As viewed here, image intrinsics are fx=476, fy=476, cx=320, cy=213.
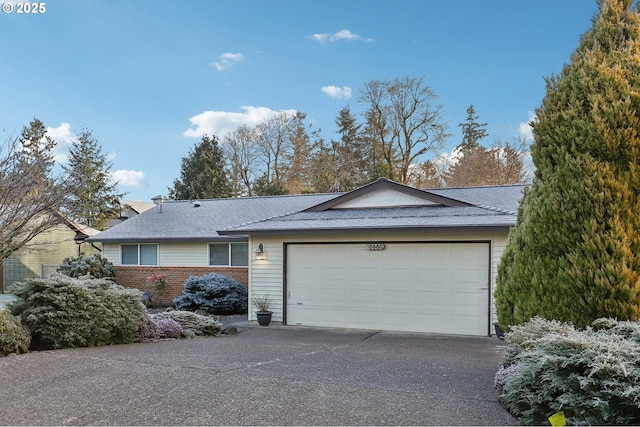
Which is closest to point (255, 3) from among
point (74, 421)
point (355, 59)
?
point (355, 59)

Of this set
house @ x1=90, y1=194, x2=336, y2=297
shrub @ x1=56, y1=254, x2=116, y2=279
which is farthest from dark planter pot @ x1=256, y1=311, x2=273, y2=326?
shrub @ x1=56, y1=254, x2=116, y2=279

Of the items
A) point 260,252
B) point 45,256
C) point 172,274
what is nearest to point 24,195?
point 172,274

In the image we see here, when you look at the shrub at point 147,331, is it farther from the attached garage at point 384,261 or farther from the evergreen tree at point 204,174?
the evergreen tree at point 204,174

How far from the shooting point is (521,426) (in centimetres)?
392

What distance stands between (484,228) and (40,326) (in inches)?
318

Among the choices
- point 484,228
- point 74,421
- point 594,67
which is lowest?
point 74,421

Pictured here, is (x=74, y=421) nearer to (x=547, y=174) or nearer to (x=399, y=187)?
(x=547, y=174)

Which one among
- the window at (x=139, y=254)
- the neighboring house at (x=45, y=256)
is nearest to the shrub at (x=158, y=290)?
the window at (x=139, y=254)

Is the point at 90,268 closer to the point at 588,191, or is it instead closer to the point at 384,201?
the point at 384,201

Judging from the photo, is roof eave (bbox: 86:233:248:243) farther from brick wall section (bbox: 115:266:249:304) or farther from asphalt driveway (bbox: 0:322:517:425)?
asphalt driveway (bbox: 0:322:517:425)

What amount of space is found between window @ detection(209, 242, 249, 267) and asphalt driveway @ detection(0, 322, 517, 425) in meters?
6.95

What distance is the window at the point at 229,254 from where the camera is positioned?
49.9 ft

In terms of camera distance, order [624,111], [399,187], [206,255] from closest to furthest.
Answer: [624,111]
[399,187]
[206,255]

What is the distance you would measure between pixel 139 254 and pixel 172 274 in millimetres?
1615
